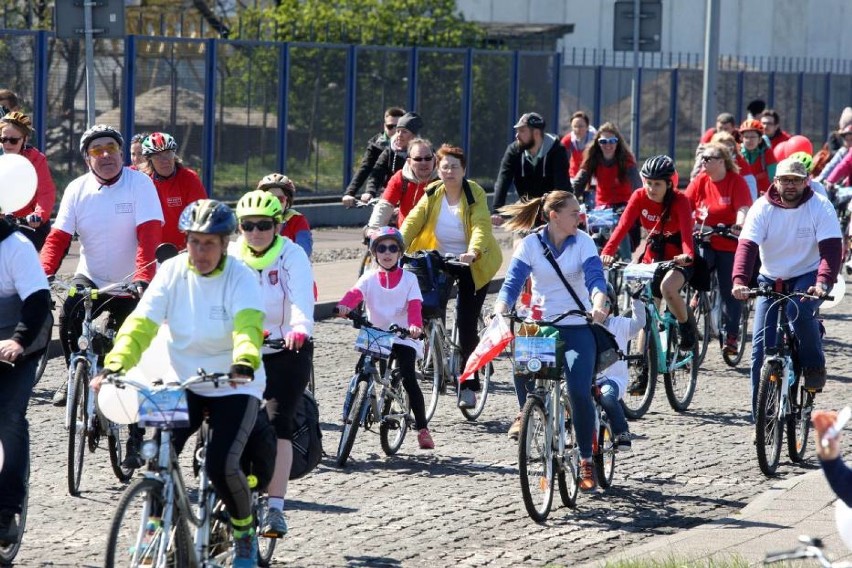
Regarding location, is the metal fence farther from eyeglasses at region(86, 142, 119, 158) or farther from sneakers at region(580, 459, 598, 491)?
sneakers at region(580, 459, 598, 491)

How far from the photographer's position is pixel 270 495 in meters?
7.26

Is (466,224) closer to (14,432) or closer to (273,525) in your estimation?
(273,525)

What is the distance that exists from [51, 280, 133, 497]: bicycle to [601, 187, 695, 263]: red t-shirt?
4.11 m

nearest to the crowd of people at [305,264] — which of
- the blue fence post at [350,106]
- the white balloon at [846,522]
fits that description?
the white balloon at [846,522]

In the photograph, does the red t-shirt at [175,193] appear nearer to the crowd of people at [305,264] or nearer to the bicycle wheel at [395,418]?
the crowd of people at [305,264]

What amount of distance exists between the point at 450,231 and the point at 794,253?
7.75 feet

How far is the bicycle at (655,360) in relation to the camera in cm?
1142

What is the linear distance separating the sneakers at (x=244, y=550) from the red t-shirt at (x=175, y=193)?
13.5 feet

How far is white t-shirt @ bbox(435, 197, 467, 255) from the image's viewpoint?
449 inches

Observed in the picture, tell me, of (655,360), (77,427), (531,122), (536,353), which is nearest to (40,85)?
(531,122)

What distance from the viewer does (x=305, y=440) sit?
7.61 meters

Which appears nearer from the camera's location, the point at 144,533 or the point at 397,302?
the point at 144,533

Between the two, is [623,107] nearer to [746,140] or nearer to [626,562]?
[746,140]

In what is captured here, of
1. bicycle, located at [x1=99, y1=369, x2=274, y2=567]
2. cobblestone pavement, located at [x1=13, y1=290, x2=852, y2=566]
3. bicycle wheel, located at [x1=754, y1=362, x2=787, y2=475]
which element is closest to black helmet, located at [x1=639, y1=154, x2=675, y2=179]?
cobblestone pavement, located at [x1=13, y1=290, x2=852, y2=566]
